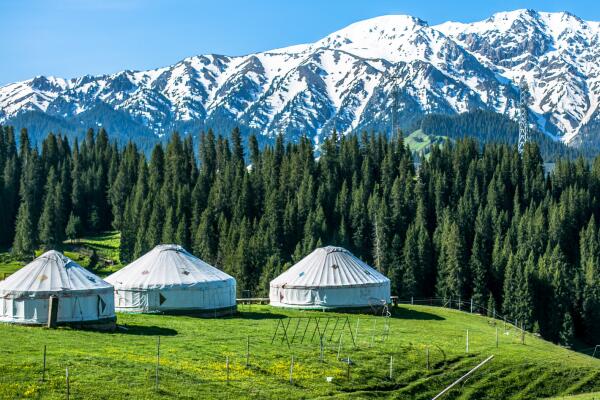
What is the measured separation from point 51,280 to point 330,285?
2320cm

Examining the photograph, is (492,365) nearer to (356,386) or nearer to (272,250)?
(356,386)

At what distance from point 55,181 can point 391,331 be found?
377 ft

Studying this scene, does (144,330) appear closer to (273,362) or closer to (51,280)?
(51,280)

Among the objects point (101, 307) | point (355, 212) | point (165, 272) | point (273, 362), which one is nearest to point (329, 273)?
point (165, 272)

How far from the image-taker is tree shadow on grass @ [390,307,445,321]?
67125 mm

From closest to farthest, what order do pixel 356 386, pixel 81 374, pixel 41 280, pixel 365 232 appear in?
pixel 81 374 → pixel 356 386 → pixel 41 280 → pixel 365 232

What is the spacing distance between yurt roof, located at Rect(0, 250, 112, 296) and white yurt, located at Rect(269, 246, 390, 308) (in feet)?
64.8

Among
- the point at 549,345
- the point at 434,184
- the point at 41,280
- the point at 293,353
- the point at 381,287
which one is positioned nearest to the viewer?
the point at 293,353

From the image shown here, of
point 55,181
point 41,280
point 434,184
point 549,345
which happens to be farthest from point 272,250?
point 41,280

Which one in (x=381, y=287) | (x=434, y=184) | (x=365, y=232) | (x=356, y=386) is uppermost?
(x=434, y=184)

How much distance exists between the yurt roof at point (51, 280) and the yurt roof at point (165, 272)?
9.08m

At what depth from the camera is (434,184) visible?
153 meters

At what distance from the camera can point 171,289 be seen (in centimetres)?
6084

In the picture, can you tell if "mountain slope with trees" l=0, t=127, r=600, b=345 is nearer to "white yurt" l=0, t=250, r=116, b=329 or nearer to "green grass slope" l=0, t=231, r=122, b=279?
"green grass slope" l=0, t=231, r=122, b=279
